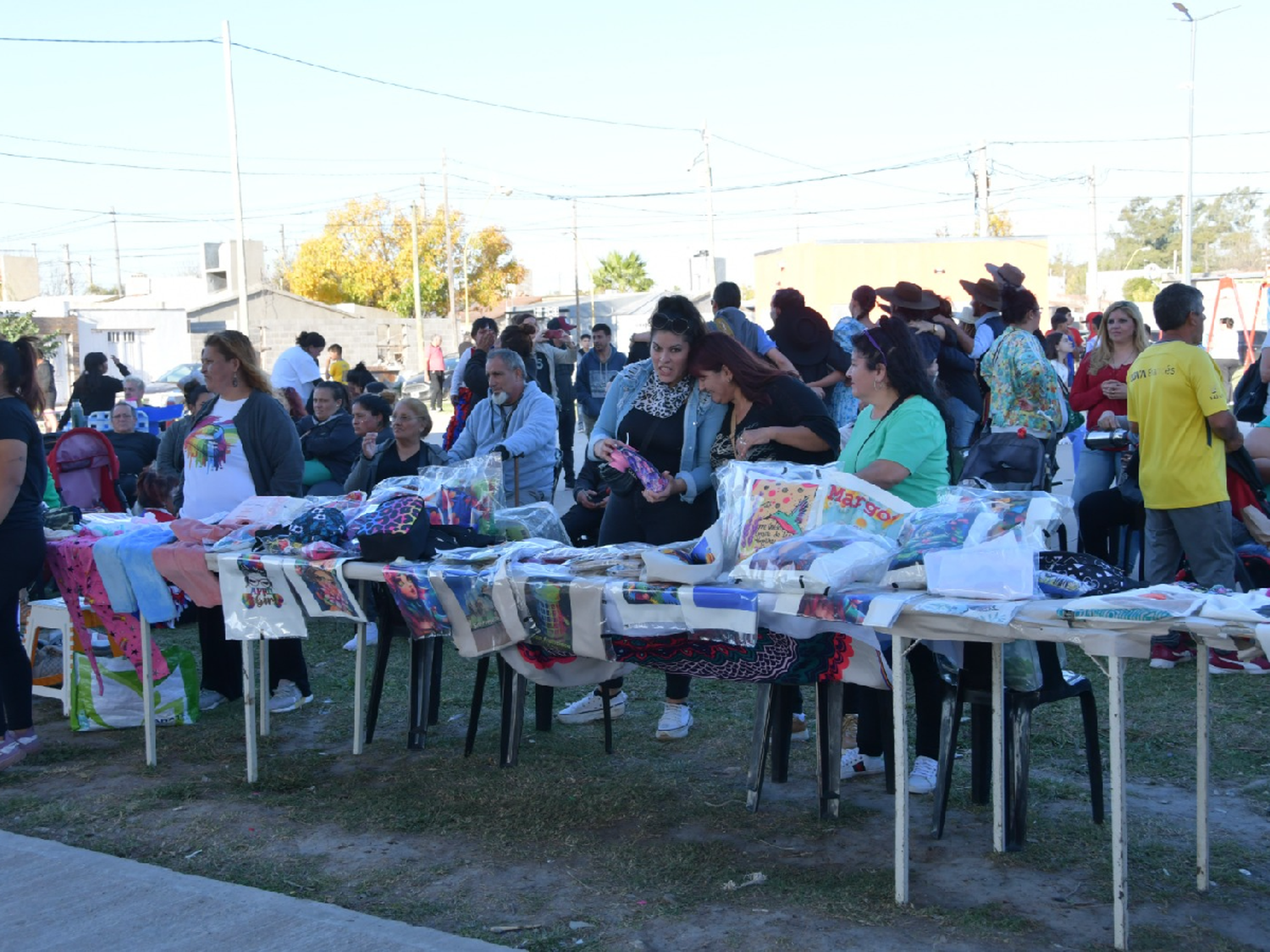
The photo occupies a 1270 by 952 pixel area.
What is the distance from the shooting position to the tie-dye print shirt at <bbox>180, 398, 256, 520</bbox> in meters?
6.00

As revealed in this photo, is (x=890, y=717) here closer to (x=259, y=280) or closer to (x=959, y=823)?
(x=959, y=823)

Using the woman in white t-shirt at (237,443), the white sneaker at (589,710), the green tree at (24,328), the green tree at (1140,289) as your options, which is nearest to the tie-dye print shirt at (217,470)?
the woman in white t-shirt at (237,443)

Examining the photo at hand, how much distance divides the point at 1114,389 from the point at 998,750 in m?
4.28

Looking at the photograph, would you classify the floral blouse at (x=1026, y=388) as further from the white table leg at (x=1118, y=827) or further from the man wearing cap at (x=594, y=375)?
the man wearing cap at (x=594, y=375)

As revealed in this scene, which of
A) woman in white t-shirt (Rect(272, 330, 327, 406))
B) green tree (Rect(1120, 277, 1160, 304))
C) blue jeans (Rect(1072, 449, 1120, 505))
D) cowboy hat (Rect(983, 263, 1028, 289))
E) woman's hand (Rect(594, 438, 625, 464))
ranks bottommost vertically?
blue jeans (Rect(1072, 449, 1120, 505))

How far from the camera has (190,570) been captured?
17.1ft

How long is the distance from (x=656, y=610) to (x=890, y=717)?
52.7 inches

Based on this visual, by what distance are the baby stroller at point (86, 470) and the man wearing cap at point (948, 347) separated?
5.58m

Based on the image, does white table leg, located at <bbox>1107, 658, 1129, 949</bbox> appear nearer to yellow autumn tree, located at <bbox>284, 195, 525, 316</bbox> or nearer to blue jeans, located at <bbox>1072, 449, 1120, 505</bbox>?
blue jeans, located at <bbox>1072, 449, 1120, 505</bbox>

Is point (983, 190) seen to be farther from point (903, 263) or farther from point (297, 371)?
point (297, 371)

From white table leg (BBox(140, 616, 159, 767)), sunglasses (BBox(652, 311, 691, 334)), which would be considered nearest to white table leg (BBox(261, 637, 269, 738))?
white table leg (BBox(140, 616, 159, 767))

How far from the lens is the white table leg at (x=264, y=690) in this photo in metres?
5.59

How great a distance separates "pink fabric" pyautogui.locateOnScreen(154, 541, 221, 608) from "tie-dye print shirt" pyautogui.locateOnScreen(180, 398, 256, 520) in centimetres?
68

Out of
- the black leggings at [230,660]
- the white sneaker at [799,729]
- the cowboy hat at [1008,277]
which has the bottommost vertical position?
the white sneaker at [799,729]
